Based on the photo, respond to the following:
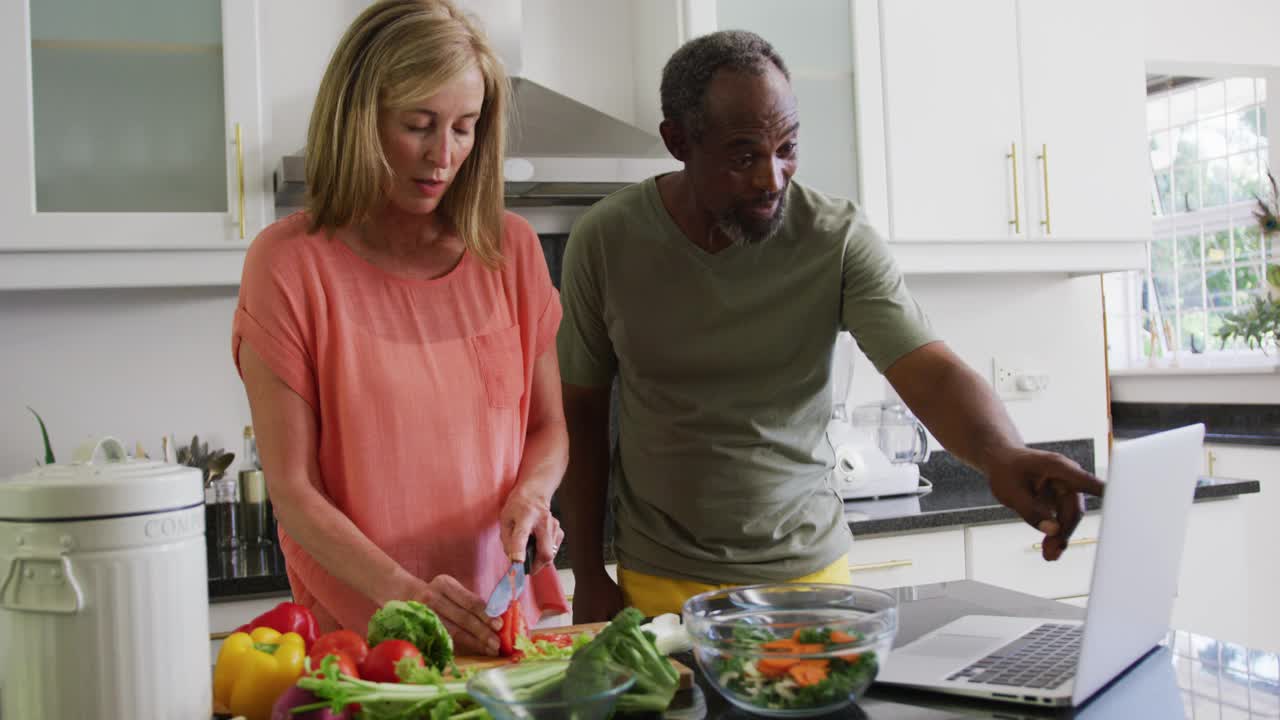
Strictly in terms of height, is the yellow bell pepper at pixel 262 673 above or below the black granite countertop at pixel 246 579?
above

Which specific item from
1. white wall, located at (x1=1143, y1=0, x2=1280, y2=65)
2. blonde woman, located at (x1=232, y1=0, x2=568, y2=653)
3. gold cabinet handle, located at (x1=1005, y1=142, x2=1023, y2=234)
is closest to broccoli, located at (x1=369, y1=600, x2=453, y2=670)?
blonde woman, located at (x1=232, y1=0, x2=568, y2=653)

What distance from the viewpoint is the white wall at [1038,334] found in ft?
9.66

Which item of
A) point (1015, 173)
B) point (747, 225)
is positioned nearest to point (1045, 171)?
point (1015, 173)

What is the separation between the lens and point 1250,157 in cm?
452

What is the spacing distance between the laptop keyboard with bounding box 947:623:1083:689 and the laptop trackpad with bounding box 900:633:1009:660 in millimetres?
16

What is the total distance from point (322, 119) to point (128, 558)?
60 cm

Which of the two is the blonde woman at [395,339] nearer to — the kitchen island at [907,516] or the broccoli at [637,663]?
the broccoli at [637,663]

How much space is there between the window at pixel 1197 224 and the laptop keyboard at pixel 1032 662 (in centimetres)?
393

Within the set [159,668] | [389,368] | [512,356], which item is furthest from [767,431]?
[159,668]

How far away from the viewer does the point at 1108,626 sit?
0.90 m

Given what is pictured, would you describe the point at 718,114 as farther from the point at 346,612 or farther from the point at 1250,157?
the point at 1250,157

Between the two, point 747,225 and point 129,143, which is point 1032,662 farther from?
point 129,143

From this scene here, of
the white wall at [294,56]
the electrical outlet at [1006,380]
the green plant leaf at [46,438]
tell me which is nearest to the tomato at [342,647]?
the green plant leaf at [46,438]

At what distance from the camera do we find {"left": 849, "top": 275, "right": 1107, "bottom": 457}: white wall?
9.66 feet
